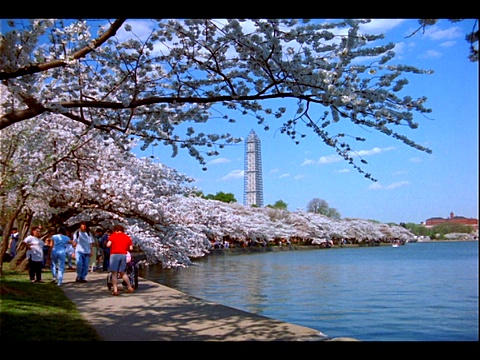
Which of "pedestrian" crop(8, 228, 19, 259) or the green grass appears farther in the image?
"pedestrian" crop(8, 228, 19, 259)

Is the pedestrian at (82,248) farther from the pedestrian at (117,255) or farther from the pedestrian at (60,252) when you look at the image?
the pedestrian at (117,255)

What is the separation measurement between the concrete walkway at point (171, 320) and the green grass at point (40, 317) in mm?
174

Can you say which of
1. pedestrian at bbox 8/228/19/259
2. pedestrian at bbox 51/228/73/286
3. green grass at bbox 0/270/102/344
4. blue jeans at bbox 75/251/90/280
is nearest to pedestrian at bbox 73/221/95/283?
blue jeans at bbox 75/251/90/280

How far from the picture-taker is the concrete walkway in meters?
5.57

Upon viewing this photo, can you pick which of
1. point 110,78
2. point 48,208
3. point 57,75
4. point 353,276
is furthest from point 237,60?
point 353,276

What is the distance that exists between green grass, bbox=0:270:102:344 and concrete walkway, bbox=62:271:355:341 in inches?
6.8

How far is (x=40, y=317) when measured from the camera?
6.47 meters

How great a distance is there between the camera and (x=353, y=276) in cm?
1742

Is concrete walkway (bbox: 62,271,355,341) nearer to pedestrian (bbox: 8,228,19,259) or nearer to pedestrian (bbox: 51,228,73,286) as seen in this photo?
pedestrian (bbox: 51,228,73,286)

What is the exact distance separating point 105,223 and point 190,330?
8.71 metres
